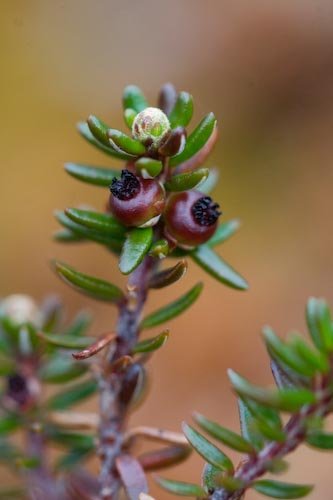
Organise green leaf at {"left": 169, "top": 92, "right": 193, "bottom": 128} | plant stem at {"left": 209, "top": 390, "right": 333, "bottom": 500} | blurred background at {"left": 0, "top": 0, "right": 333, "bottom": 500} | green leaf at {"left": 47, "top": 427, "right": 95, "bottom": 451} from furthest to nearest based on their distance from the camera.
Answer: blurred background at {"left": 0, "top": 0, "right": 333, "bottom": 500}, green leaf at {"left": 47, "top": 427, "right": 95, "bottom": 451}, green leaf at {"left": 169, "top": 92, "right": 193, "bottom": 128}, plant stem at {"left": 209, "top": 390, "right": 333, "bottom": 500}

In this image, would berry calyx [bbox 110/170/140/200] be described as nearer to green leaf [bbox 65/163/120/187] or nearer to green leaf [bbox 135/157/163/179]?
green leaf [bbox 135/157/163/179]

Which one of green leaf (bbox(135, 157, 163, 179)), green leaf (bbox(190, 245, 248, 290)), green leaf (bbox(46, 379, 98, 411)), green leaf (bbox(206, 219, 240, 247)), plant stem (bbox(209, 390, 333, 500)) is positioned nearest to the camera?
plant stem (bbox(209, 390, 333, 500))

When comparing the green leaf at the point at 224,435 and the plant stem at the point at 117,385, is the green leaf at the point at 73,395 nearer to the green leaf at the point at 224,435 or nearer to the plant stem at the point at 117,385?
the plant stem at the point at 117,385

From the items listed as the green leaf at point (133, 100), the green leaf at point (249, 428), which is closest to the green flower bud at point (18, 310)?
the green leaf at point (133, 100)

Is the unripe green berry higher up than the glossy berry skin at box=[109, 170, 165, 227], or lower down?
higher up

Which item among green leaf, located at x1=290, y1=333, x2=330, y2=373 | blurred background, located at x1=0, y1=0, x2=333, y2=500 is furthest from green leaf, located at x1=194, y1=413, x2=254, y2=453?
blurred background, located at x1=0, y1=0, x2=333, y2=500

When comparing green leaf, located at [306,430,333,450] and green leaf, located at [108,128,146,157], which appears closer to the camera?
green leaf, located at [306,430,333,450]

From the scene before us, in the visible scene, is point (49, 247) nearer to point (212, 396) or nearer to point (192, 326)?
point (192, 326)
